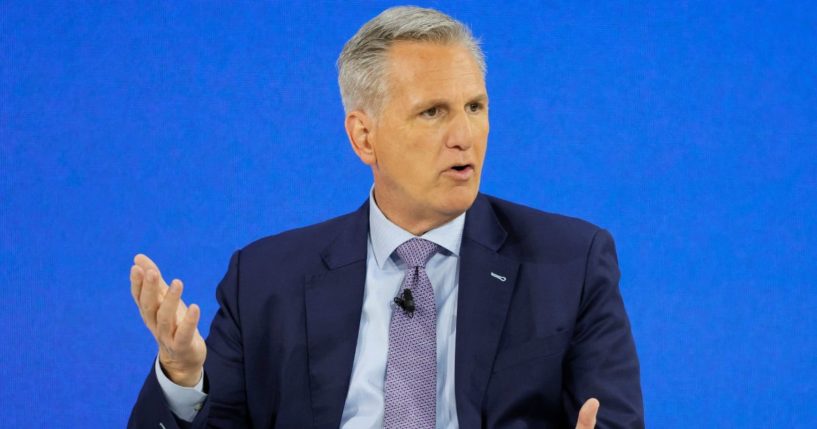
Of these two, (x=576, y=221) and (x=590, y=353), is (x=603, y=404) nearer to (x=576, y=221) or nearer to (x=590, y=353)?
(x=590, y=353)

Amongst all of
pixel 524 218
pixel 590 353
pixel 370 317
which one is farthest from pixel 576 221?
pixel 370 317

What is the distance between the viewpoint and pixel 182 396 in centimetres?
211

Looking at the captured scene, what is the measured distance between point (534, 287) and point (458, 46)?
50cm

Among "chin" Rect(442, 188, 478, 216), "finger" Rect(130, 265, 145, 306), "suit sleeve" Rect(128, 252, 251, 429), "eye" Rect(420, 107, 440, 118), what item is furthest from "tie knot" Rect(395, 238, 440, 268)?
"finger" Rect(130, 265, 145, 306)

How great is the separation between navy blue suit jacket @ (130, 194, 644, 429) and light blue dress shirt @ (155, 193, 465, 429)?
0.03 meters

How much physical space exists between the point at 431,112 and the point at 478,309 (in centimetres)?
40

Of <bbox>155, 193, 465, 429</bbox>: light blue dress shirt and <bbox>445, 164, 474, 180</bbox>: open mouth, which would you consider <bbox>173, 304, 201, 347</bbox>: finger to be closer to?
<bbox>155, 193, 465, 429</bbox>: light blue dress shirt

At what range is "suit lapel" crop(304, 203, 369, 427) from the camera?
7.41 feet

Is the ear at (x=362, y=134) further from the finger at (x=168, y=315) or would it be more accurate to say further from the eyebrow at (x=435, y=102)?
the finger at (x=168, y=315)

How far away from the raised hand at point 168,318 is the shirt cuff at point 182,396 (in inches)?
0.7

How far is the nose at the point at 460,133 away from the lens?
2.21m

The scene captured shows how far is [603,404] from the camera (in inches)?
83.7

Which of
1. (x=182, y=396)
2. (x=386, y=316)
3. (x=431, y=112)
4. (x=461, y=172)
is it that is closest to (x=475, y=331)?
A: (x=386, y=316)

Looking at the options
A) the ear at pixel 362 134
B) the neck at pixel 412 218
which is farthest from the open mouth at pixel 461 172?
the ear at pixel 362 134
